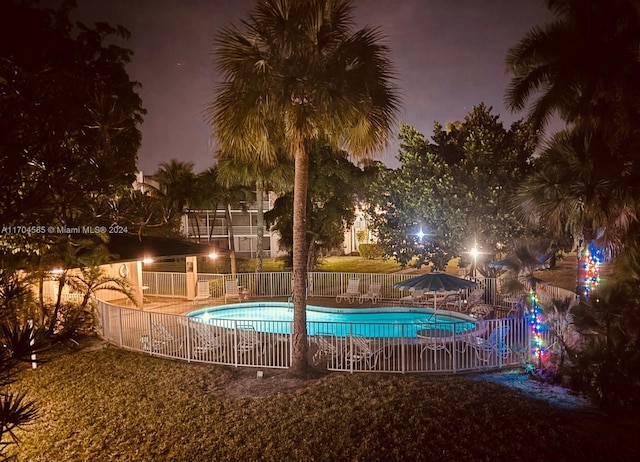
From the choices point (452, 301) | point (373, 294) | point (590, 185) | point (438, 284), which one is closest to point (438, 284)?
point (438, 284)

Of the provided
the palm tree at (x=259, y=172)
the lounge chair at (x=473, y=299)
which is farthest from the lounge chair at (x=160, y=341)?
the lounge chair at (x=473, y=299)

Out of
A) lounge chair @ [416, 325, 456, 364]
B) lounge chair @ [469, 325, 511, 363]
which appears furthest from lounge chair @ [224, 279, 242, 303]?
lounge chair @ [469, 325, 511, 363]

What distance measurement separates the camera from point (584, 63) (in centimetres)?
1349

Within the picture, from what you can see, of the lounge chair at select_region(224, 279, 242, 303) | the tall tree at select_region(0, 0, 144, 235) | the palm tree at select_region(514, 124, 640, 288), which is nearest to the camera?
the tall tree at select_region(0, 0, 144, 235)

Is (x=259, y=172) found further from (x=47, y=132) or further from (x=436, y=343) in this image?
(x=47, y=132)

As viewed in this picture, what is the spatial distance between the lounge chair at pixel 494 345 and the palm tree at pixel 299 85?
13.1 ft

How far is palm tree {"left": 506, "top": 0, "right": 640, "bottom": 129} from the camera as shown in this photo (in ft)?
42.4

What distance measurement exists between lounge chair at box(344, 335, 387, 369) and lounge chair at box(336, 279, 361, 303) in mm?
8753

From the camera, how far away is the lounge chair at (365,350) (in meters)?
10.1

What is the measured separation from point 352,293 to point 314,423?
12.5m

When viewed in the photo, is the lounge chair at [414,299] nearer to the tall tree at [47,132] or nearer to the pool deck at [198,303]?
the pool deck at [198,303]

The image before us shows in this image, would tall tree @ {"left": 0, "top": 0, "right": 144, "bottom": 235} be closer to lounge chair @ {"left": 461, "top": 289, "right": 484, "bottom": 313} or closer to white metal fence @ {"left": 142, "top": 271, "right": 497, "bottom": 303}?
white metal fence @ {"left": 142, "top": 271, "right": 497, "bottom": 303}

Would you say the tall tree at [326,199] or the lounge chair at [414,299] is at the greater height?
the tall tree at [326,199]

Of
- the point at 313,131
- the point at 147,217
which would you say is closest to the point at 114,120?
the point at 147,217
